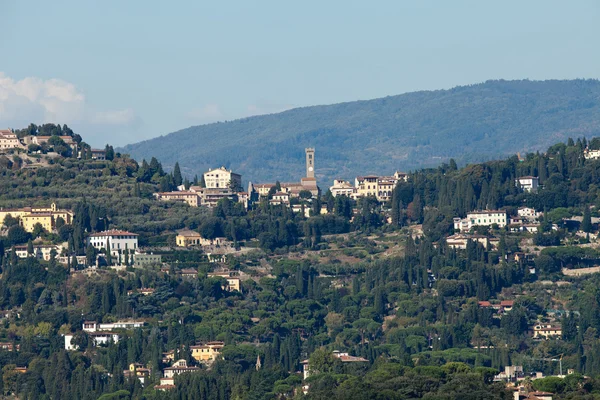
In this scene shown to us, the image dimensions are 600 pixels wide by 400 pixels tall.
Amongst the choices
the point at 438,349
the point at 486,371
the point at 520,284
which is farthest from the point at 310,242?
the point at 486,371

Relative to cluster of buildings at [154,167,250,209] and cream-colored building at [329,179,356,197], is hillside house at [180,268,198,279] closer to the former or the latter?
cluster of buildings at [154,167,250,209]

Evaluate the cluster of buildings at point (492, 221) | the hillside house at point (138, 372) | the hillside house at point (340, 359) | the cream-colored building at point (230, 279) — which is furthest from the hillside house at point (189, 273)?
the cluster of buildings at point (492, 221)

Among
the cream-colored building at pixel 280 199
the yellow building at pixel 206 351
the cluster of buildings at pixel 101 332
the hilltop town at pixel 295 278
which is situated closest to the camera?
the hilltop town at pixel 295 278

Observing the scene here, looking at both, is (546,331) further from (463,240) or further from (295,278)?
(295,278)

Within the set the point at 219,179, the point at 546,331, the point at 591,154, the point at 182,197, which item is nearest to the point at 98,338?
the point at 546,331

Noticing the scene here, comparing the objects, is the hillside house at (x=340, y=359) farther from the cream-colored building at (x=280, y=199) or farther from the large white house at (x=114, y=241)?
the cream-colored building at (x=280, y=199)

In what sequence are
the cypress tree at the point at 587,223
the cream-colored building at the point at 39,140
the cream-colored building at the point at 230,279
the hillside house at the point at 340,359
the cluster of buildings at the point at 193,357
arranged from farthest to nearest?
the cream-colored building at the point at 39,140 → the cypress tree at the point at 587,223 → the cream-colored building at the point at 230,279 → the cluster of buildings at the point at 193,357 → the hillside house at the point at 340,359
